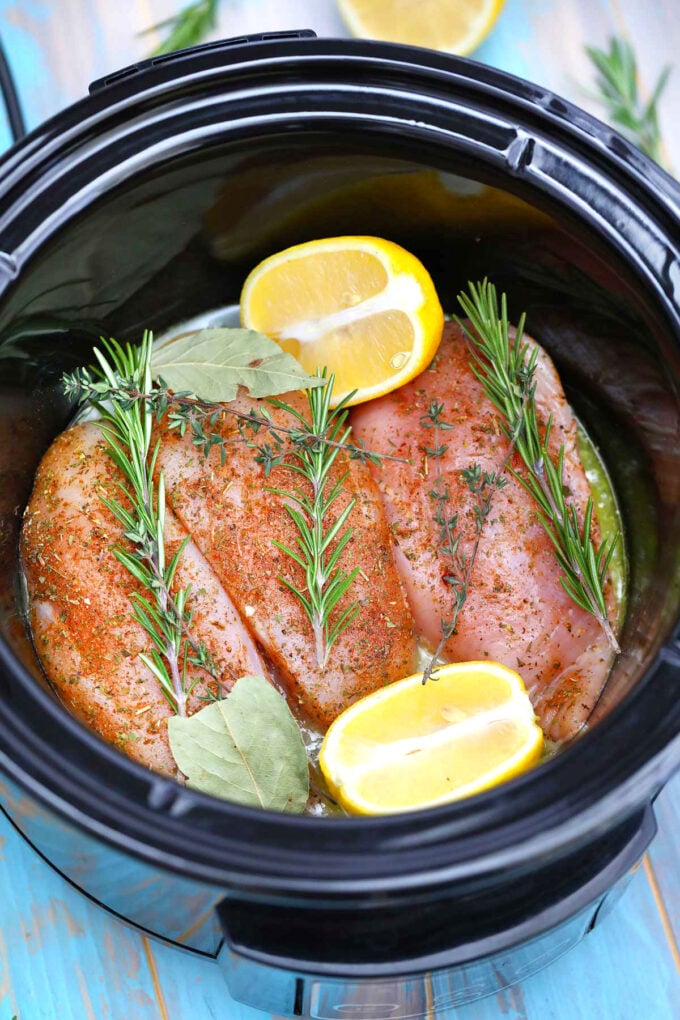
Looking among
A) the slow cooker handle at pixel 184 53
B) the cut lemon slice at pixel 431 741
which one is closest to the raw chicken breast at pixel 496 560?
the cut lemon slice at pixel 431 741

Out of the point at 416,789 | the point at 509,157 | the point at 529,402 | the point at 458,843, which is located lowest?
the point at 458,843

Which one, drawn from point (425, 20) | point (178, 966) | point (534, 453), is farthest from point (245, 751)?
point (425, 20)

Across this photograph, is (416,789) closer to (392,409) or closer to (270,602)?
(270,602)

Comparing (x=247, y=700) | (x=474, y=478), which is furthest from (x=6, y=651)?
(x=474, y=478)

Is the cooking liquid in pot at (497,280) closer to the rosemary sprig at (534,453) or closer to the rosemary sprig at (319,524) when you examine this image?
the rosemary sprig at (534,453)

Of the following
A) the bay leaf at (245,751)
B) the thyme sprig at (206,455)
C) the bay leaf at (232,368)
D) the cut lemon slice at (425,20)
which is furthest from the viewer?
the cut lemon slice at (425,20)

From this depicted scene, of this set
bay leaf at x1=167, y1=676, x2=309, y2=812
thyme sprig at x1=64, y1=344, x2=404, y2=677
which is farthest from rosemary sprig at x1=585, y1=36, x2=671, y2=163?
bay leaf at x1=167, y1=676, x2=309, y2=812

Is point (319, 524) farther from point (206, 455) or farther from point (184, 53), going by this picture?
point (184, 53)
